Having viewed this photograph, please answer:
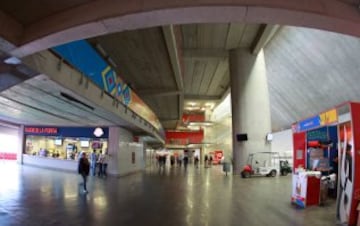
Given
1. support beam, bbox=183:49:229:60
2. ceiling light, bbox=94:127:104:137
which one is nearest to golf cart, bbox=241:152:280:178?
support beam, bbox=183:49:229:60

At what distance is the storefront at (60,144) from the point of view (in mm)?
20422

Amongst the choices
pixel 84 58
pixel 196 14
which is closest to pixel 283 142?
pixel 84 58

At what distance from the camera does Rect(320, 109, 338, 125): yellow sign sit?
25.6 ft

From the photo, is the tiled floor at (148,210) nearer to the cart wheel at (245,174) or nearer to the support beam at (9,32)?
the support beam at (9,32)

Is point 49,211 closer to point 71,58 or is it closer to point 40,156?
point 71,58

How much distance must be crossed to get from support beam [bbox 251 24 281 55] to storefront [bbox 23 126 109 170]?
11.3 m

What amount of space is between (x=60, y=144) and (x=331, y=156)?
17251 millimetres

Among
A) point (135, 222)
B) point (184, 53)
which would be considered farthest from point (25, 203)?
point (184, 53)

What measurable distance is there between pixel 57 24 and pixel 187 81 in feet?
93.9

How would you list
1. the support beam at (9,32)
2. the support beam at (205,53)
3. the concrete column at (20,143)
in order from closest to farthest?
the support beam at (9,32), the concrete column at (20,143), the support beam at (205,53)

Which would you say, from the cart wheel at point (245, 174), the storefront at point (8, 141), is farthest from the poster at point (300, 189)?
the storefront at point (8, 141)

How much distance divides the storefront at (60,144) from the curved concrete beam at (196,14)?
1527 cm

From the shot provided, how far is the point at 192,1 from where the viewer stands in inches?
179

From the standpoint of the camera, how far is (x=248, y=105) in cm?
2230
